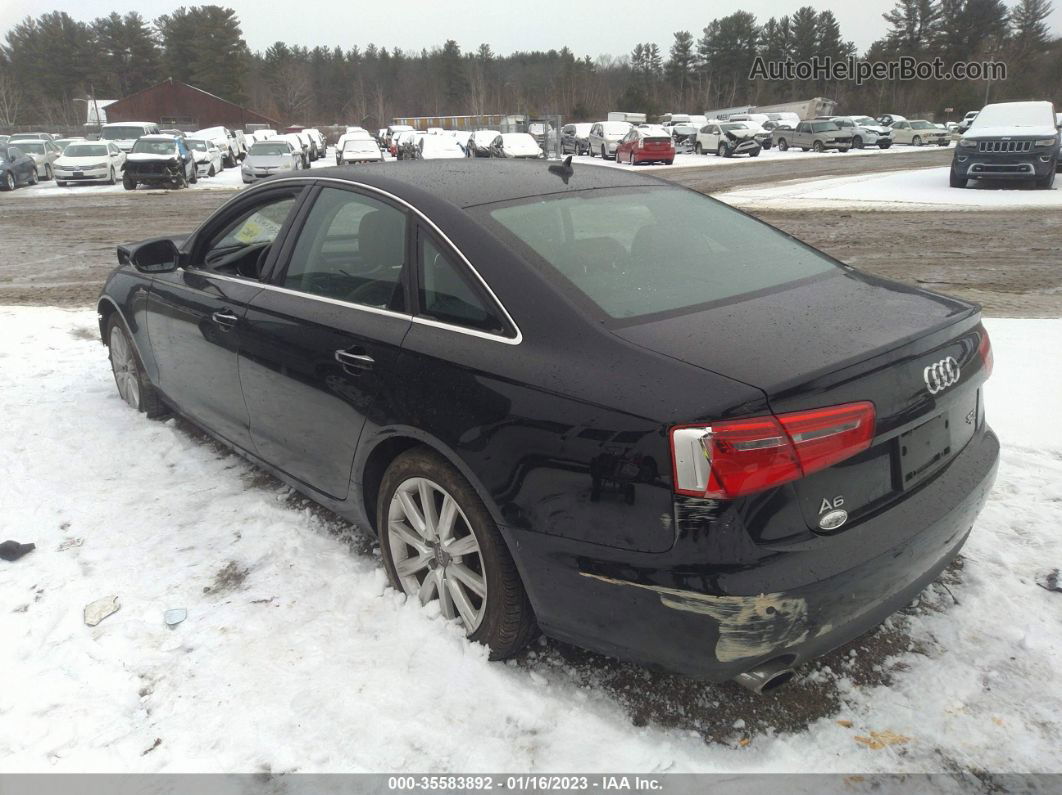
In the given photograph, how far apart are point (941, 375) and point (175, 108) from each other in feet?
286

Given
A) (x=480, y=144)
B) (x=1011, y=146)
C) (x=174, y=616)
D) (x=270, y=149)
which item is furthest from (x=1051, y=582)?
(x=480, y=144)

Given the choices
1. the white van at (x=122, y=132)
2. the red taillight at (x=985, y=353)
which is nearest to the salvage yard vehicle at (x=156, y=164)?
the white van at (x=122, y=132)

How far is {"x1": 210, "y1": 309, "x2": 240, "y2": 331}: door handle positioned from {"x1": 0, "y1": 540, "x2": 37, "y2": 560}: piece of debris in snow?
130 centimetres

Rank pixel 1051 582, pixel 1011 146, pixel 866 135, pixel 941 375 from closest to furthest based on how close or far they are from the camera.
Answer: pixel 941 375 → pixel 1051 582 → pixel 1011 146 → pixel 866 135

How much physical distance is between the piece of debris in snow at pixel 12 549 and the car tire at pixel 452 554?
1754 mm

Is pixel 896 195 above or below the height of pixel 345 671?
above

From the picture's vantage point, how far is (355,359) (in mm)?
2893

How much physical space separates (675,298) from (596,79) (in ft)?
376

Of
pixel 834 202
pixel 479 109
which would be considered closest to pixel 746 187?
pixel 834 202

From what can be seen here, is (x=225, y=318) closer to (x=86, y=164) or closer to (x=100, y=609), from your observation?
(x=100, y=609)

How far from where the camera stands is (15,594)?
322 cm

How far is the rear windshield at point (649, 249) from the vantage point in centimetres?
257

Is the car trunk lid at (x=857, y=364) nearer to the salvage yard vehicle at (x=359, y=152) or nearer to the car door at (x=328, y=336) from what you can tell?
the car door at (x=328, y=336)

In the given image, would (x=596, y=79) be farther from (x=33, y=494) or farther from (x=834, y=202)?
(x=33, y=494)
